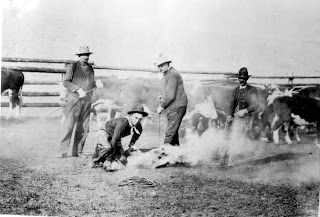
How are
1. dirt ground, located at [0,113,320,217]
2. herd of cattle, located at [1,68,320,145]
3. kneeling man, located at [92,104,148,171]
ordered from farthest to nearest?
1. herd of cattle, located at [1,68,320,145]
2. kneeling man, located at [92,104,148,171]
3. dirt ground, located at [0,113,320,217]

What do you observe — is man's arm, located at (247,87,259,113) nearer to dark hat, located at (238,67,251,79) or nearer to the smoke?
dark hat, located at (238,67,251,79)

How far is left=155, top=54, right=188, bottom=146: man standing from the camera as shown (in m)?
4.99

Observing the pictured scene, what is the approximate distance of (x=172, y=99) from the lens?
16.6ft

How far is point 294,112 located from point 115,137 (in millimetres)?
2315

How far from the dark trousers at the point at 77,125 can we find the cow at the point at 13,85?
63 cm

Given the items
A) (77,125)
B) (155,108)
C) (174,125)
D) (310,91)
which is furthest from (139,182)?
(310,91)

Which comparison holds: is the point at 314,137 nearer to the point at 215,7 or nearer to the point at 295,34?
the point at 295,34

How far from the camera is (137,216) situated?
15.3ft

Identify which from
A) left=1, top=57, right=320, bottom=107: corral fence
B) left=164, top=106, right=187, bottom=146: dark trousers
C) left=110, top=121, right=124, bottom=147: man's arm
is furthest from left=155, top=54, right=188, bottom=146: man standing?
left=110, top=121, right=124, bottom=147: man's arm

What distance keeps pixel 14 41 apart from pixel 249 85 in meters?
2.86

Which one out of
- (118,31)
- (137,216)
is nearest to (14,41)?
(118,31)

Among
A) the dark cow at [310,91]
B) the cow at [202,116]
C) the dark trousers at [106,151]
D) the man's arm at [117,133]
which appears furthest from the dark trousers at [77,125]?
the dark cow at [310,91]

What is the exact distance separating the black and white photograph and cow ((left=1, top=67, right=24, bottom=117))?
0.04ft

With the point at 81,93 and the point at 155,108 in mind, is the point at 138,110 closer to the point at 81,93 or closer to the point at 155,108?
the point at 155,108
